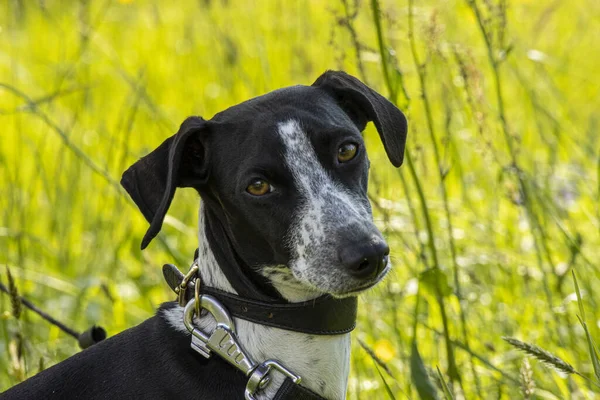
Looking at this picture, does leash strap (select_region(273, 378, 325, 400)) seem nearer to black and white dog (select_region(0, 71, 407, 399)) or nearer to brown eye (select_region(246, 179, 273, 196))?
black and white dog (select_region(0, 71, 407, 399))

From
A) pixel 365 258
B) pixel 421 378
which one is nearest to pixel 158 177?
pixel 365 258

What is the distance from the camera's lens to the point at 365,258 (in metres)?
2.51

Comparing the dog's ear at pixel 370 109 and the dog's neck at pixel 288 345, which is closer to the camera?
the dog's neck at pixel 288 345

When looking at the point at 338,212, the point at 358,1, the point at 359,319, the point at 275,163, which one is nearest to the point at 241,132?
the point at 275,163

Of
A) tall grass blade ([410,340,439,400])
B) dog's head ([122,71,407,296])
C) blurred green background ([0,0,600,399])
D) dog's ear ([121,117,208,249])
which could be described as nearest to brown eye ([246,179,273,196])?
dog's head ([122,71,407,296])

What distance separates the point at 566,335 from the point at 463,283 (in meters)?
0.57

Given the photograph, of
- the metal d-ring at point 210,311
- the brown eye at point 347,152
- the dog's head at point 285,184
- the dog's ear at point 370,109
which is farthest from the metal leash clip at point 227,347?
the dog's ear at point 370,109

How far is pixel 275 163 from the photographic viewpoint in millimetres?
2684

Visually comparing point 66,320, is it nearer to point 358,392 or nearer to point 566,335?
point 358,392

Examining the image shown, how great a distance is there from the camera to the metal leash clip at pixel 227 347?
2.57 meters

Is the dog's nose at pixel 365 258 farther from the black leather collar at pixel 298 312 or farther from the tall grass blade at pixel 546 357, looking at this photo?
the tall grass blade at pixel 546 357

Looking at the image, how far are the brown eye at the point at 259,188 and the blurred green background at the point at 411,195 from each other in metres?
0.52

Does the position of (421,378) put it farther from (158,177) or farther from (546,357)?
(158,177)

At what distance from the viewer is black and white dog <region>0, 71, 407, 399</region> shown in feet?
8.63
